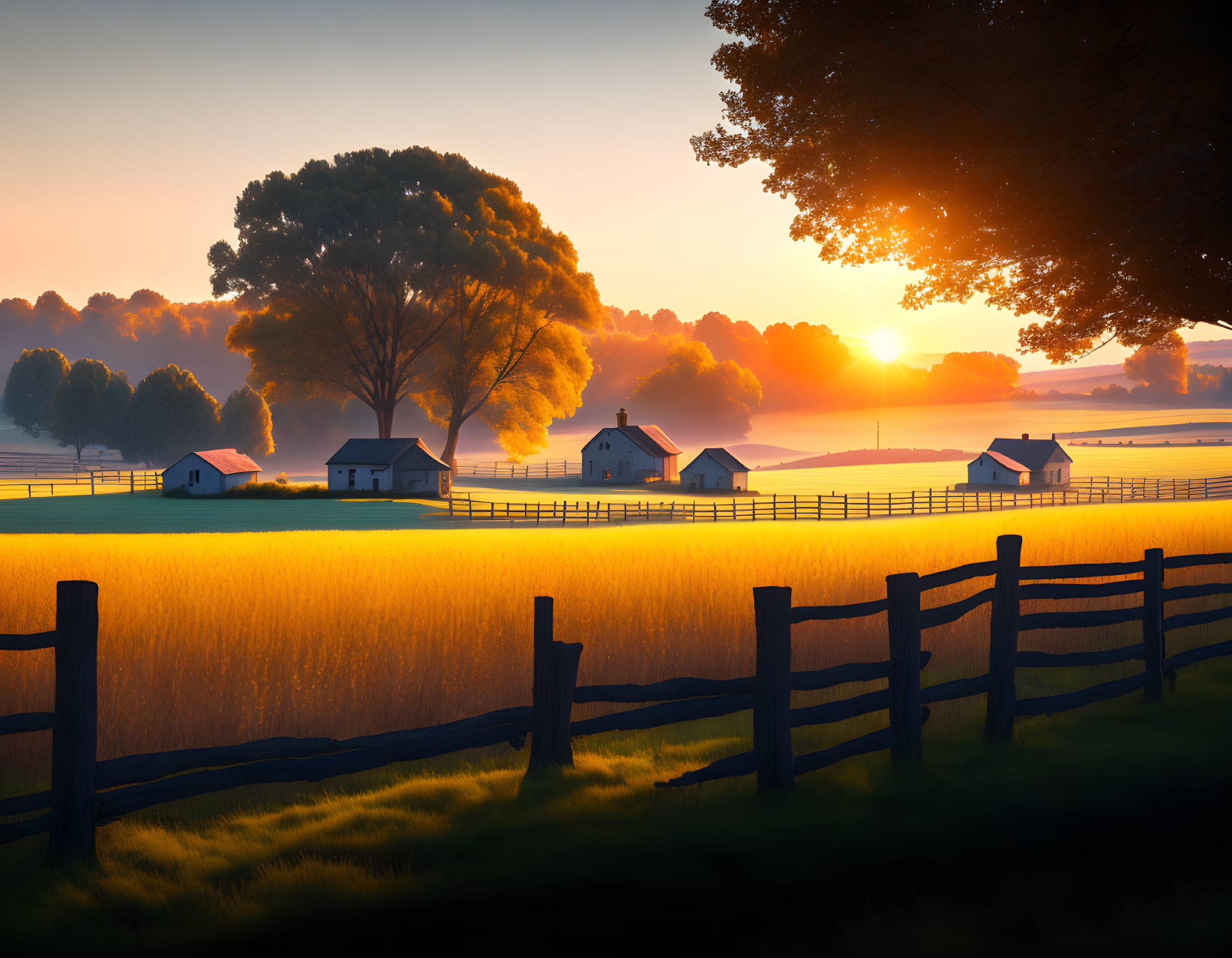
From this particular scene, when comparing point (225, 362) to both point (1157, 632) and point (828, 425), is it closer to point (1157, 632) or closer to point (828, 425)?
point (828, 425)

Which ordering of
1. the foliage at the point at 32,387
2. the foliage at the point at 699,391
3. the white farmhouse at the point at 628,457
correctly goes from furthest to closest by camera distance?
the foliage at the point at 699,391 → the foliage at the point at 32,387 → the white farmhouse at the point at 628,457

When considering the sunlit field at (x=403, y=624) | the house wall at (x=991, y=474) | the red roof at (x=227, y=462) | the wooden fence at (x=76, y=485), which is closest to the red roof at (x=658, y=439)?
the house wall at (x=991, y=474)

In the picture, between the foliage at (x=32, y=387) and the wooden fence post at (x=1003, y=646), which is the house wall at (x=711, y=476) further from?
the foliage at (x=32, y=387)

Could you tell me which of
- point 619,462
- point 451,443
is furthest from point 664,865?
point 619,462

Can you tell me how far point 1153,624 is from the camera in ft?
29.9

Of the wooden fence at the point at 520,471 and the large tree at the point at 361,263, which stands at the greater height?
the large tree at the point at 361,263

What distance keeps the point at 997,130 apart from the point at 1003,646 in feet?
19.7

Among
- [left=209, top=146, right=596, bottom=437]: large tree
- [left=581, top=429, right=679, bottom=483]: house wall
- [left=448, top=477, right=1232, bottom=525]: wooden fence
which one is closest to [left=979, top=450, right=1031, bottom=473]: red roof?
[left=448, top=477, right=1232, bottom=525]: wooden fence

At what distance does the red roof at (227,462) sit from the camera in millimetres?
48625

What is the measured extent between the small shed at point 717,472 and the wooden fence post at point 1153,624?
54980 mm

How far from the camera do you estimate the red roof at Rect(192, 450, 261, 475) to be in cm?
4862

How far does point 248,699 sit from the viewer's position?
855 centimetres

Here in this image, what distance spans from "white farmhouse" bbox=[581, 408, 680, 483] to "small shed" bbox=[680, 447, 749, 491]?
486 centimetres

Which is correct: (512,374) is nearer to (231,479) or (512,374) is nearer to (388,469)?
(388,469)
